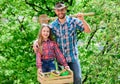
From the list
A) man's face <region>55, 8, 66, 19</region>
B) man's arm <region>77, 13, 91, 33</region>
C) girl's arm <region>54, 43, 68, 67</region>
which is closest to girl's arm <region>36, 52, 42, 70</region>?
girl's arm <region>54, 43, 68, 67</region>

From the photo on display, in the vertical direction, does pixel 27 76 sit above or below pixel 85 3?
below

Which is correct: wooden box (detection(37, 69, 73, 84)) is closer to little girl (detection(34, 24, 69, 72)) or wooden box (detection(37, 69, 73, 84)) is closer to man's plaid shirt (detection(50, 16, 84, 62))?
little girl (detection(34, 24, 69, 72))

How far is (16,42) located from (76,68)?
6435 millimetres

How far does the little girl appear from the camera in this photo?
5281 millimetres

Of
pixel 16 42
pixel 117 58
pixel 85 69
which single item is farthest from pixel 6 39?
pixel 117 58

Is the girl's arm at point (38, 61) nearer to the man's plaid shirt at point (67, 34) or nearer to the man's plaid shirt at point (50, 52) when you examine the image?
the man's plaid shirt at point (50, 52)

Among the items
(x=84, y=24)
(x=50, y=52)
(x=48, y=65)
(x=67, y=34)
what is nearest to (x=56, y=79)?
(x=48, y=65)

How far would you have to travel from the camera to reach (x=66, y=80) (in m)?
5.20

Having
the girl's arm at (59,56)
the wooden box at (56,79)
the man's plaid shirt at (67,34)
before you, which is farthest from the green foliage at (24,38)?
the wooden box at (56,79)

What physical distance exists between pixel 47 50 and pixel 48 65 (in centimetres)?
19

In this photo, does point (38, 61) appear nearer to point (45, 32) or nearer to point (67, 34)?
point (45, 32)

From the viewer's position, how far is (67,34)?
17.5 feet

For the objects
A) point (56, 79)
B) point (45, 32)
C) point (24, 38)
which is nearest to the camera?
point (56, 79)

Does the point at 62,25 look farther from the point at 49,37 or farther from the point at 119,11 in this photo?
the point at 119,11
